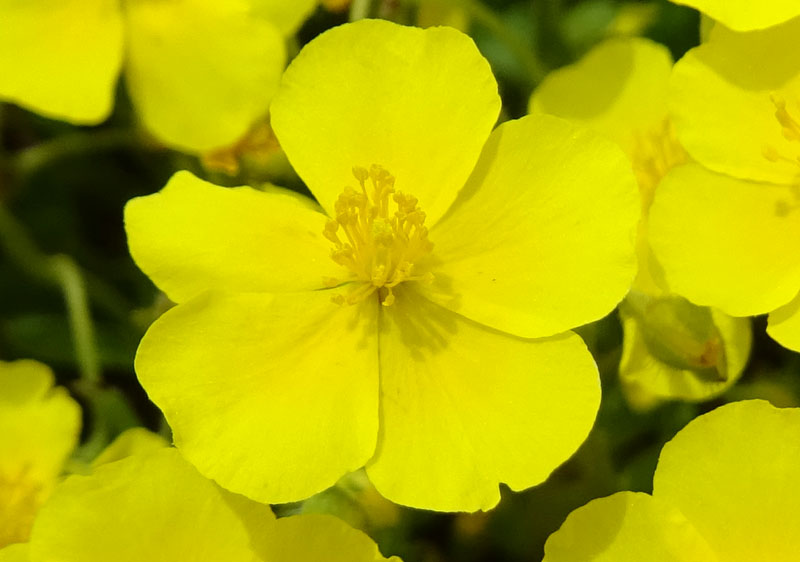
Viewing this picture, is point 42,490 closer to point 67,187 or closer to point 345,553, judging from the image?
point 345,553

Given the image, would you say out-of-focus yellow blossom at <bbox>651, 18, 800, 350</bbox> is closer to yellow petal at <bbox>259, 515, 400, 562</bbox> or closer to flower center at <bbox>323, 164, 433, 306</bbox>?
flower center at <bbox>323, 164, 433, 306</bbox>

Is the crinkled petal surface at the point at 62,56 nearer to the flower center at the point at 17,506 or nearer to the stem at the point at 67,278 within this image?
the stem at the point at 67,278

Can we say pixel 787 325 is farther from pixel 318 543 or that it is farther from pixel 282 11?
pixel 282 11

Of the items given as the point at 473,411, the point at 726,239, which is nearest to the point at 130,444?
the point at 473,411

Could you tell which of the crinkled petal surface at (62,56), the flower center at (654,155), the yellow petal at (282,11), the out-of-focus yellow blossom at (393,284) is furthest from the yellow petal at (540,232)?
the crinkled petal surface at (62,56)

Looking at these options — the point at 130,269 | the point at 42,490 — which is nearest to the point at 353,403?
the point at 42,490

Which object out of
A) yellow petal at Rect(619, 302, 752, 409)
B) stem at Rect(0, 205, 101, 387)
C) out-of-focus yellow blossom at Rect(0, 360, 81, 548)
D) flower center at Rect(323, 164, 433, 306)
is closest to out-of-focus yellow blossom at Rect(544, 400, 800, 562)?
yellow petal at Rect(619, 302, 752, 409)

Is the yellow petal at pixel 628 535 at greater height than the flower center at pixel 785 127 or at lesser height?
lesser
